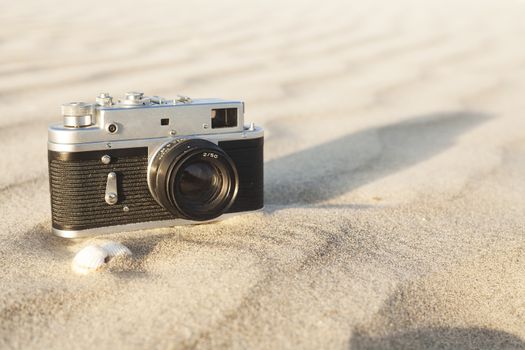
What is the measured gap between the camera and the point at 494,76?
457 cm

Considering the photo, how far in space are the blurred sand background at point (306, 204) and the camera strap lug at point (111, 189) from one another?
110 millimetres

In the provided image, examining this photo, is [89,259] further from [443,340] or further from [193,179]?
[443,340]

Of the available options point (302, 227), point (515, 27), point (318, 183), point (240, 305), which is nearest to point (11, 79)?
point (318, 183)

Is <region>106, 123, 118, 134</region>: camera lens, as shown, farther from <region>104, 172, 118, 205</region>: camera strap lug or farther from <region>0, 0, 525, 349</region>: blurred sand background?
<region>0, 0, 525, 349</region>: blurred sand background

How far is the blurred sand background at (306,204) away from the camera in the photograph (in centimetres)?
155

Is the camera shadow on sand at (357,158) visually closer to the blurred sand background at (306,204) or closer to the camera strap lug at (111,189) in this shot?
the blurred sand background at (306,204)

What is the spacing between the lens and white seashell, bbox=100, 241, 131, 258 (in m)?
1.81

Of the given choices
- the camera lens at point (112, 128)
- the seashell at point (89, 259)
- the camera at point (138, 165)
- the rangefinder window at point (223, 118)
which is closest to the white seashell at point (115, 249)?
the seashell at point (89, 259)

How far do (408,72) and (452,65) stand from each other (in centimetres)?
44

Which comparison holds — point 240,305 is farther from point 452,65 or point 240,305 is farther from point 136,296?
point 452,65

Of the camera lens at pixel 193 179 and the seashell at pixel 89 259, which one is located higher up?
the camera lens at pixel 193 179

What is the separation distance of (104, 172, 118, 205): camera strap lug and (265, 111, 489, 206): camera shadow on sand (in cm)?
50

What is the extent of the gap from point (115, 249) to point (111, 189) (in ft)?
0.66

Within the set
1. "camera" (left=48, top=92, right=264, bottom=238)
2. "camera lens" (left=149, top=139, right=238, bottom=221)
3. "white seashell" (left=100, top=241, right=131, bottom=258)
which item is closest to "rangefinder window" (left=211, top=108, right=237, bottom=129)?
"camera" (left=48, top=92, right=264, bottom=238)
